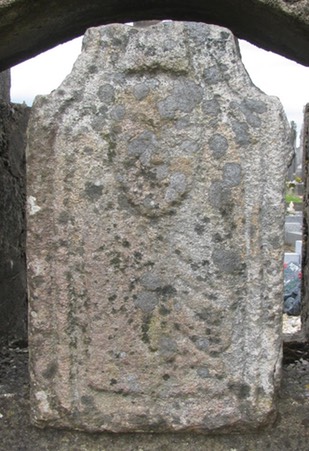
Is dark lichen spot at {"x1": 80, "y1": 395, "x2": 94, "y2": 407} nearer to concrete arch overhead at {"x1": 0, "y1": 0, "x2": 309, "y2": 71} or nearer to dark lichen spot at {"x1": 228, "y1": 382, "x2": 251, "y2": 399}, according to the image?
dark lichen spot at {"x1": 228, "y1": 382, "x2": 251, "y2": 399}

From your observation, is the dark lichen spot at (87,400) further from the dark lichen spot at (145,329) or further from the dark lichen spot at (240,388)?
the dark lichen spot at (240,388)

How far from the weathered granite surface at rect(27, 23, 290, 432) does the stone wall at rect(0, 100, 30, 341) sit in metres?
0.66

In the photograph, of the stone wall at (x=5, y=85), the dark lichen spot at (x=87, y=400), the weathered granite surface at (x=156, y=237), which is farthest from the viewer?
the stone wall at (x=5, y=85)

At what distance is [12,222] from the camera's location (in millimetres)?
2510

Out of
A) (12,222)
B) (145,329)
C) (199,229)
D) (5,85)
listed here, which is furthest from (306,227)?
(5,85)

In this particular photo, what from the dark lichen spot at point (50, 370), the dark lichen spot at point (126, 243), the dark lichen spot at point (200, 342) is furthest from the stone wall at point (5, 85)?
the dark lichen spot at point (200, 342)

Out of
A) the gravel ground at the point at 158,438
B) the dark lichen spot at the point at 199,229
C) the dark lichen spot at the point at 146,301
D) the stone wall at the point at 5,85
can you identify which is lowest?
the gravel ground at the point at 158,438

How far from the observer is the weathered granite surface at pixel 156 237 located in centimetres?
176

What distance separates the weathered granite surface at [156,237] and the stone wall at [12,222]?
26.1 inches

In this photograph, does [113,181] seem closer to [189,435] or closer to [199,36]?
[199,36]

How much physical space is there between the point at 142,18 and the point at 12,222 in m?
0.92

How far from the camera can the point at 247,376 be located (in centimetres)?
185

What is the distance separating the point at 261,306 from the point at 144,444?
21.2 inches

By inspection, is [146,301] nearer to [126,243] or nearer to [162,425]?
[126,243]
